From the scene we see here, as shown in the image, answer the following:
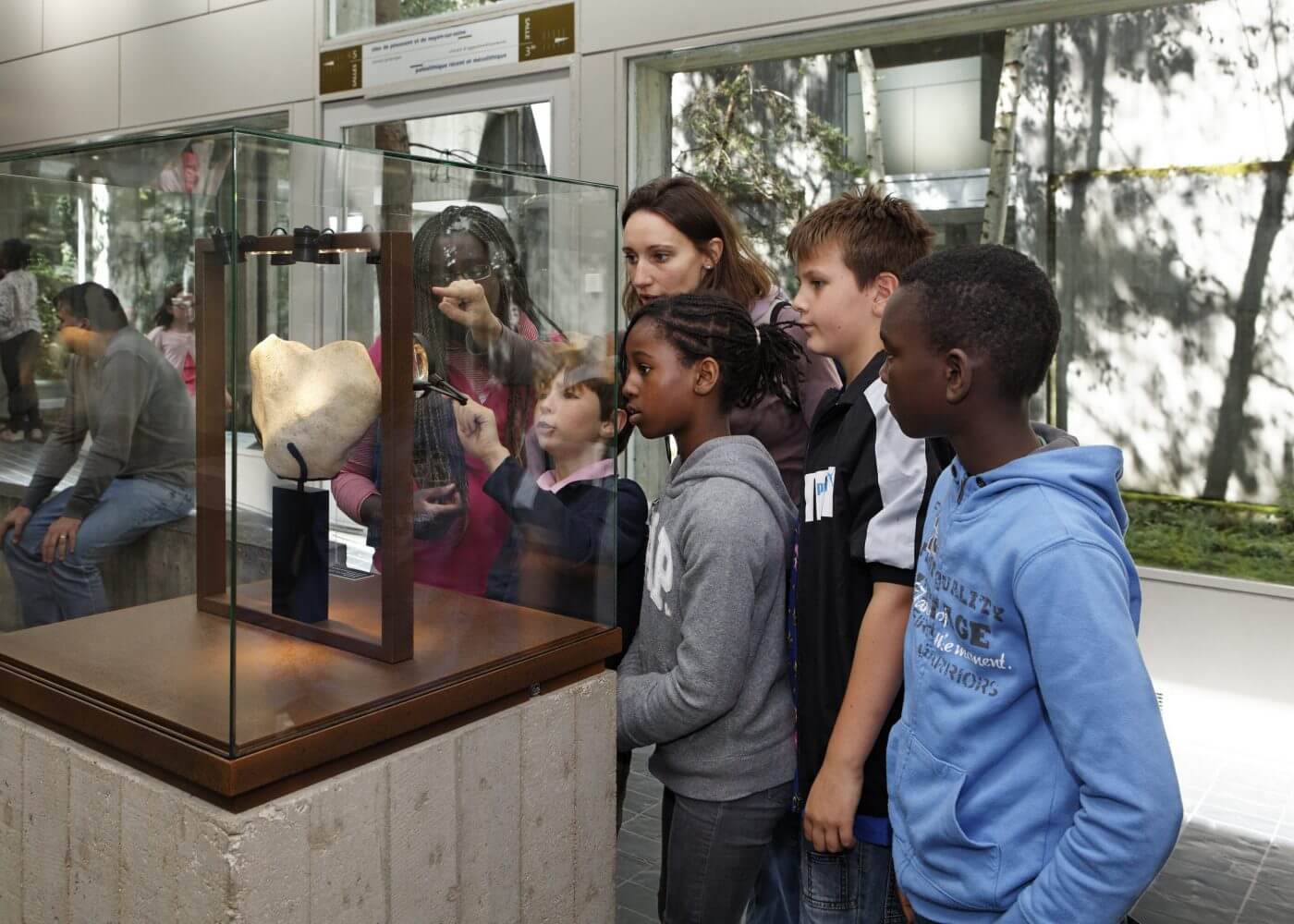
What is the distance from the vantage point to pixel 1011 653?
131 cm

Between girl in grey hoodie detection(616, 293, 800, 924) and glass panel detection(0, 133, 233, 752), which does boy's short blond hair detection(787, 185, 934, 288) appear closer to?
girl in grey hoodie detection(616, 293, 800, 924)

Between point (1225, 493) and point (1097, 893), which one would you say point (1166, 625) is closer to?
point (1225, 493)

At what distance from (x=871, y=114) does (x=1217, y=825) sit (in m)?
3.12

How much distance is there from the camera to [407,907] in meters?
1.47

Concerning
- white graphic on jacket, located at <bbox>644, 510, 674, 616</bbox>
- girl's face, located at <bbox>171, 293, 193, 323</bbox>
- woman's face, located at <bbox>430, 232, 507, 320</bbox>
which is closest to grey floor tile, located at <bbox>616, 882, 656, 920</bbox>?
white graphic on jacket, located at <bbox>644, 510, 674, 616</bbox>

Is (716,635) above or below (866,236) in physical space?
below

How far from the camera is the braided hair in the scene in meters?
1.96

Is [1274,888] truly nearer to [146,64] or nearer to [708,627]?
[708,627]

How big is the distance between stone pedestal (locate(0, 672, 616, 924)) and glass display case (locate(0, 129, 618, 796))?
0.16 feet

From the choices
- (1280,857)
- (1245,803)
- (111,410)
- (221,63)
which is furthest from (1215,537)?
(221,63)

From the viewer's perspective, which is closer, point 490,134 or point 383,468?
point 383,468

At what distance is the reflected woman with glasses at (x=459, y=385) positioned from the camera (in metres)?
1.53

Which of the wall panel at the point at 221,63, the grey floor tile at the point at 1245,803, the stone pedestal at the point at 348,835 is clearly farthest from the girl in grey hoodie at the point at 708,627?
the wall panel at the point at 221,63

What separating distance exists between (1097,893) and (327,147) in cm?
116
